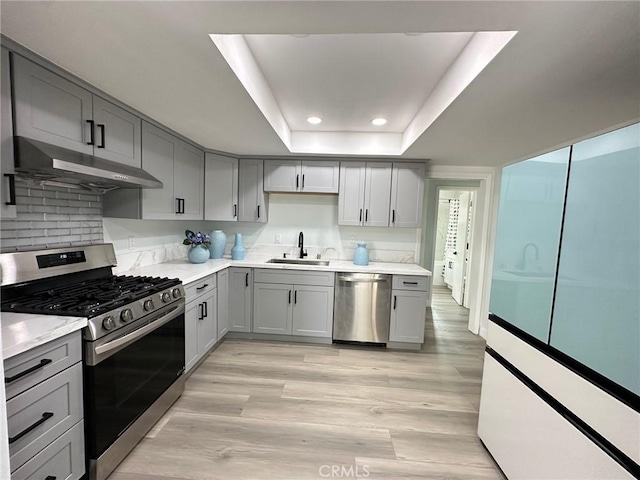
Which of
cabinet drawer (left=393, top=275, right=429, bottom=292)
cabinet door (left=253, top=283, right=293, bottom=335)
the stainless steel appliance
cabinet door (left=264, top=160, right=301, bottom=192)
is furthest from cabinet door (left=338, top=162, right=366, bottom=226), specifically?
the stainless steel appliance

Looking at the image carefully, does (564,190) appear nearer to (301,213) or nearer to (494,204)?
(494,204)

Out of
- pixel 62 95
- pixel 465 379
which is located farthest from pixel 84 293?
pixel 465 379

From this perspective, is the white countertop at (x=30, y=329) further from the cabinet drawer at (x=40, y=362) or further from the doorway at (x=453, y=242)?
the doorway at (x=453, y=242)

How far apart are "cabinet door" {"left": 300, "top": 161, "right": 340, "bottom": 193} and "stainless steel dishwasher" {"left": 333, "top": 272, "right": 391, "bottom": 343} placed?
1.11 m

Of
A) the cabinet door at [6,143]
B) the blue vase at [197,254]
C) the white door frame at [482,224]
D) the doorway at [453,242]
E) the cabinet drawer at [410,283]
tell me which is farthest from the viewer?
the doorway at [453,242]

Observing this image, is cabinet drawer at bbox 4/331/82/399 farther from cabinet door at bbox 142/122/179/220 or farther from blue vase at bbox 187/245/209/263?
blue vase at bbox 187/245/209/263

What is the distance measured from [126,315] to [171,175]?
1594mm

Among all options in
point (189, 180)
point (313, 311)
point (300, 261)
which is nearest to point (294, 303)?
point (313, 311)

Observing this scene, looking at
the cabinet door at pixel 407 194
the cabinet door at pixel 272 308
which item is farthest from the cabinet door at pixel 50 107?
the cabinet door at pixel 407 194

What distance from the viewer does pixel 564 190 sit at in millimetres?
1349

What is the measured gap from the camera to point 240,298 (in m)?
3.34

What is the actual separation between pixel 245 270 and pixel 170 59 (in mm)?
2287

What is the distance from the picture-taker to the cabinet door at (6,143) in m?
1.31

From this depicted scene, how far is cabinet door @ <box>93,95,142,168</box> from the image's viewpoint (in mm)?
1841
